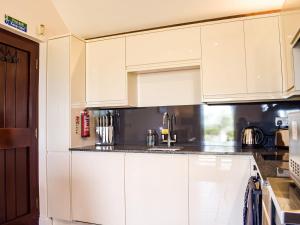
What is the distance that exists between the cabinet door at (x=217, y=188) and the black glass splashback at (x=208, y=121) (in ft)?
1.91

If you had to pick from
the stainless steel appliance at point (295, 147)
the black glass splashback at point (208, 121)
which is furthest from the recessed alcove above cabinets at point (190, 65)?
the stainless steel appliance at point (295, 147)

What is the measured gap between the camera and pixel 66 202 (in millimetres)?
2850

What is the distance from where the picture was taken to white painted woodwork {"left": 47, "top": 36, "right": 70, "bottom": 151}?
9.45 feet

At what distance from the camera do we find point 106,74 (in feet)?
10.0

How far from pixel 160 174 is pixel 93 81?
137cm

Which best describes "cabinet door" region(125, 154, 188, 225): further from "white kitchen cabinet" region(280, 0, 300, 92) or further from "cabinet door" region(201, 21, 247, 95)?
"white kitchen cabinet" region(280, 0, 300, 92)

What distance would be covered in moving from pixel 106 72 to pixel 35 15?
3.11 feet

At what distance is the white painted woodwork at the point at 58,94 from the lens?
288cm

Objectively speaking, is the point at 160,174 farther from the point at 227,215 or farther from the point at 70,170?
the point at 70,170

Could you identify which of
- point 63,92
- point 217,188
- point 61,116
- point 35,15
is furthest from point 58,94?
point 217,188

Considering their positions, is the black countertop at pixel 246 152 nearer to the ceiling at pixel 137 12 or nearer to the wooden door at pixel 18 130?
the wooden door at pixel 18 130

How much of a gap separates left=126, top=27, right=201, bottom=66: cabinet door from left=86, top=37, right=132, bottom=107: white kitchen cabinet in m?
0.13

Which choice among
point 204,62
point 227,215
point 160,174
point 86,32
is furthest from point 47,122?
point 227,215

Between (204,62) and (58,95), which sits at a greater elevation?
(204,62)
